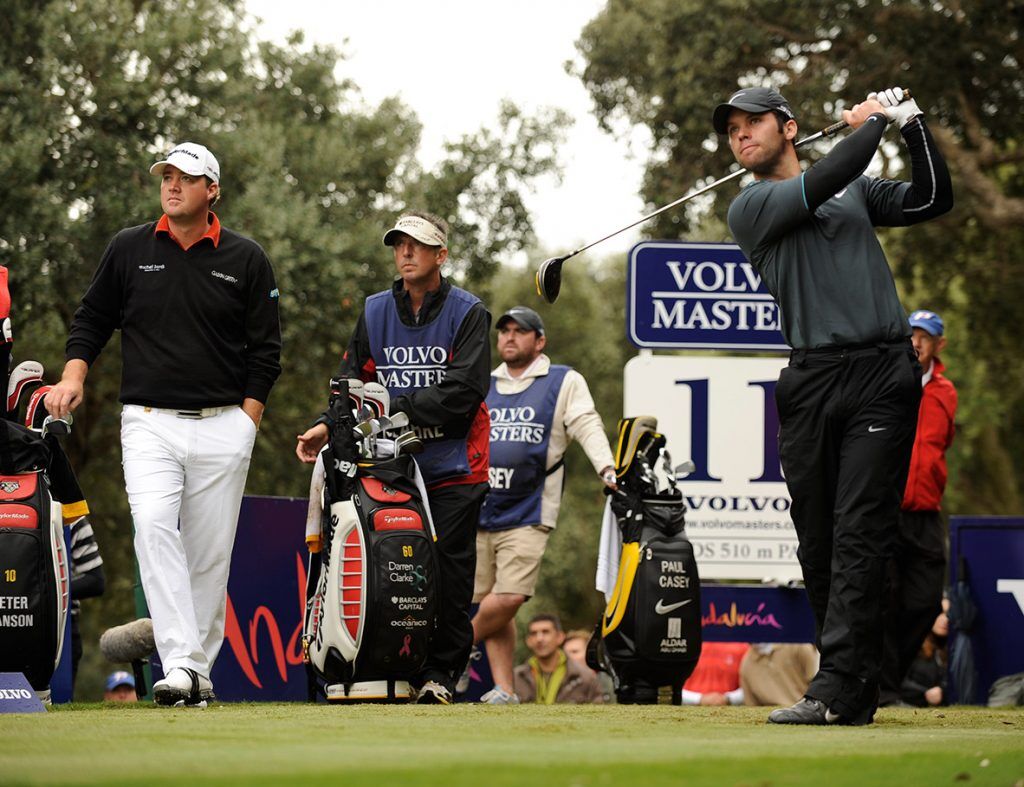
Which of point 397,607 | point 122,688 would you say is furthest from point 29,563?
Result: point 122,688

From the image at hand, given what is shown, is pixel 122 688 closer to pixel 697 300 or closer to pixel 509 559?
pixel 509 559

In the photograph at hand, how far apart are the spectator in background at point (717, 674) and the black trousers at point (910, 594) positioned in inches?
111

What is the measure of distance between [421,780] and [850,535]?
9.36 ft

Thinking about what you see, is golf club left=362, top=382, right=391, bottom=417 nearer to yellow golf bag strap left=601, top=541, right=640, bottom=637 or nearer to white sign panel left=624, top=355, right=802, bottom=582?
yellow golf bag strap left=601, top=541, right=640, bottom=637

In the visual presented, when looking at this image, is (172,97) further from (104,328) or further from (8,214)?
(104,328)

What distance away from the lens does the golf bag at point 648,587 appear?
888 cm

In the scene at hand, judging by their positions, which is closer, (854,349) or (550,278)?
(854,349)

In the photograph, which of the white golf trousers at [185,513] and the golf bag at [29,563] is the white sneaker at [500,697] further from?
the golf bag at [29,563]

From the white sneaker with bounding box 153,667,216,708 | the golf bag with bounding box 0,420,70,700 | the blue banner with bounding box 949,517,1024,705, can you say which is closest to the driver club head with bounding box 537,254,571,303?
the golf bag with bounding box 0,420,70,700

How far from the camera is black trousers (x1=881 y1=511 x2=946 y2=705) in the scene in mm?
9562

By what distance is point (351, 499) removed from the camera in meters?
7.77

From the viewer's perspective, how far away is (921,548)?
9.65 meters

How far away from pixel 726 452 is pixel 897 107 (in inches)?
183

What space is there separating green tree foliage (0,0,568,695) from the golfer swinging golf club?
40.5ft
